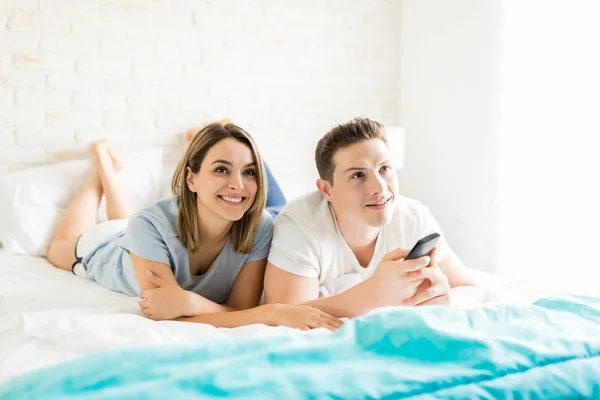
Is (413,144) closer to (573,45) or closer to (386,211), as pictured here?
(573,45)

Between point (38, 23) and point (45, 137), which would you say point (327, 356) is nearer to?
point (45, 137)

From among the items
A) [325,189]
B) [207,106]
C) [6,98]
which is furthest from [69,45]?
[325,189]

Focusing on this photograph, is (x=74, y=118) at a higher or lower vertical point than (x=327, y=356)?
higher

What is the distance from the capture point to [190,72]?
3139 mm

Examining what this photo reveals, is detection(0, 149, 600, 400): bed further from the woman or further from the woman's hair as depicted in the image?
the woman's hair

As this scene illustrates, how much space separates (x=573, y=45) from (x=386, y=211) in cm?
151

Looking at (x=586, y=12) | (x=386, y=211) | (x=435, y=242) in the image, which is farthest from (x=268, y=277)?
(x=586, y=12)

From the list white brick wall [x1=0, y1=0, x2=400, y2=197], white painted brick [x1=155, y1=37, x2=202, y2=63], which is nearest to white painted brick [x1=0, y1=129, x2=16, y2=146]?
white brick wall [x1=0, y1=0, x2=400, y2=197]

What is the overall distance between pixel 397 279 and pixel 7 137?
2145mm

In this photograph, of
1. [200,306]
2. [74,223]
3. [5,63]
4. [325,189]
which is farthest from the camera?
[5,63]

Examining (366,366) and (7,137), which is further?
(7,137)

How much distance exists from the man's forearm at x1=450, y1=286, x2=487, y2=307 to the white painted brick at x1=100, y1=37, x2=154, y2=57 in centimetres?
204

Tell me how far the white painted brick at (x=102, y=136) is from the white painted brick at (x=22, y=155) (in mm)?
178

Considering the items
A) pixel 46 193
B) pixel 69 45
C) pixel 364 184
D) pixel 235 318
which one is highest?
pixel 69 45
